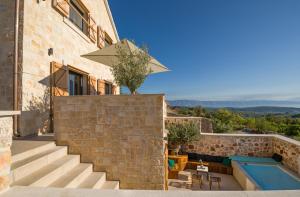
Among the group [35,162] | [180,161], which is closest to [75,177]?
[35,162]

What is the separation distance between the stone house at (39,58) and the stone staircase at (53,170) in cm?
175

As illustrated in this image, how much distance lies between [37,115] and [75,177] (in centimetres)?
Answer: 301

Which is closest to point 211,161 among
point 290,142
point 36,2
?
point 290,142

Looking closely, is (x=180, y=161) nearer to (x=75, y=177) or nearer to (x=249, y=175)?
(x=249, y=175)

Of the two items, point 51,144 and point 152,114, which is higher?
point 152,114

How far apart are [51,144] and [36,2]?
4.50m

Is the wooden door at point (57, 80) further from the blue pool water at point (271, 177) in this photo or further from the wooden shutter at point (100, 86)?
the blue pool water at point (271, 177)

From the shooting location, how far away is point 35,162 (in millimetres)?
3127

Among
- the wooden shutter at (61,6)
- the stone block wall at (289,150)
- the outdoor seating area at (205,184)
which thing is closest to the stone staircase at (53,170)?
the outdoor seating area at (205,184)

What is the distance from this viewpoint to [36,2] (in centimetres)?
525

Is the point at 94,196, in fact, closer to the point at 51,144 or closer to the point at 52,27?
the point at 51,144

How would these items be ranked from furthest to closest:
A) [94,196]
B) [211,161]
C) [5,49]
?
[211,161]
[5,49]
[94,196]

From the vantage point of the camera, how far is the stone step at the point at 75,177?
3026 mm

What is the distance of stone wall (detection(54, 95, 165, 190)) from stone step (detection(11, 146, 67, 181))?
42 cm
